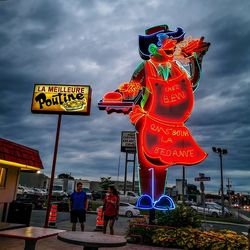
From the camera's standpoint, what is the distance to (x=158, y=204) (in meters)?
12.2

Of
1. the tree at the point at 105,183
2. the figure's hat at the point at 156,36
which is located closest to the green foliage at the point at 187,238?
the figure's hat at the point at 156,36

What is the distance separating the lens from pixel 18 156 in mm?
12414

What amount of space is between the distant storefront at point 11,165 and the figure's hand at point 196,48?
28.2ft

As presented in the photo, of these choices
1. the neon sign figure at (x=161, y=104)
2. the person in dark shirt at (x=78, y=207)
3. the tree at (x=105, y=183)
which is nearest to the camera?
the person in dark shirt at (x=78, y=207)

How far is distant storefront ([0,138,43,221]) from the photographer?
11789 millimetres

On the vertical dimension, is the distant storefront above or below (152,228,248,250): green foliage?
above

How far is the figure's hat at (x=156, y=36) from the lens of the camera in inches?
562

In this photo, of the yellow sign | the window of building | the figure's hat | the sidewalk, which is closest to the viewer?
the sidewalk

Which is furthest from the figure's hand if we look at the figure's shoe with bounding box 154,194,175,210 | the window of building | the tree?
the tree

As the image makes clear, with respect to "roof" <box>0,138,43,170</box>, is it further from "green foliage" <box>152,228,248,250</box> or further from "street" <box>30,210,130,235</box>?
"green foliage" <box>152,228,248,250</box>

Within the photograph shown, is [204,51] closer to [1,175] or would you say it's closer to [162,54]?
[162,54]

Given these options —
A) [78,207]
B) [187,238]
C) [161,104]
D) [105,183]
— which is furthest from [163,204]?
[105,183]

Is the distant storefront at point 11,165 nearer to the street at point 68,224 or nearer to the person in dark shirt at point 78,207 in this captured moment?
the street at point 68,224

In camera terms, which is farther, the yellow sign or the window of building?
the yellow sign
